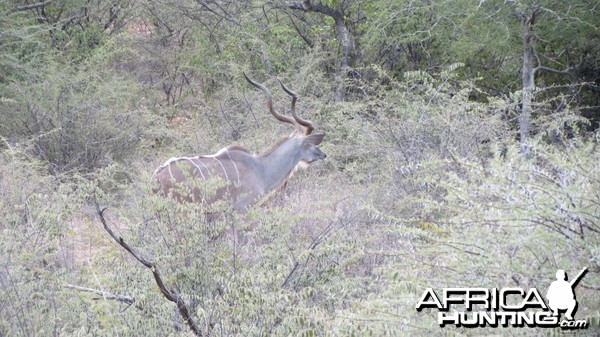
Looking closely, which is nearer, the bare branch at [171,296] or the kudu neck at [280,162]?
the bare branch at [171,296]

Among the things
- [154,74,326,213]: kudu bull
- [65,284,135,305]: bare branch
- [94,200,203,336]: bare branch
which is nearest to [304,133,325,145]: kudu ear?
[154,74,326,213]: kudu bull

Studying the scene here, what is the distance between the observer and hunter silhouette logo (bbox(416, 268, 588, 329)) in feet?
7.17

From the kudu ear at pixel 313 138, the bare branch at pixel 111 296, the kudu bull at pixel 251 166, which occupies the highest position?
the kudu ear at pixel 313 138

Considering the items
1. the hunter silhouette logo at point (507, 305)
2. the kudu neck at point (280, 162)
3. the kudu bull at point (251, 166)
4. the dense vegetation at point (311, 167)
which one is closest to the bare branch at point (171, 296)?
the dense vegetation at point (311, 167)

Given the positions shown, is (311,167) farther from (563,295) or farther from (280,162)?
(563,295)

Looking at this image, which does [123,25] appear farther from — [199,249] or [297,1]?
[199,249]

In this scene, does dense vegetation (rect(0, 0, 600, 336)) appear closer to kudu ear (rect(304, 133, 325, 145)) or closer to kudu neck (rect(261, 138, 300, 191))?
kudu neck (rect(261, 138, 300, 191))

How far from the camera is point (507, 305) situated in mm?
2318

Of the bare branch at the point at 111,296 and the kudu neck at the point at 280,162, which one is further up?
the kudu neck at the point at 280,162

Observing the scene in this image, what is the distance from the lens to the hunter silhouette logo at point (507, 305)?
7.17 ft

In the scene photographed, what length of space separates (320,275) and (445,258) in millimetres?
1103

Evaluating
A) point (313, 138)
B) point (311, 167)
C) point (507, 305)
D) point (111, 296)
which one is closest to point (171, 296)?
point (111, 296)

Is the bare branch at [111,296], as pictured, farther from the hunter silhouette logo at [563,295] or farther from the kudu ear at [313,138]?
the kudu ear at [313,138]

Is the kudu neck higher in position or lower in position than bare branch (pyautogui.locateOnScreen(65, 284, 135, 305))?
higher
